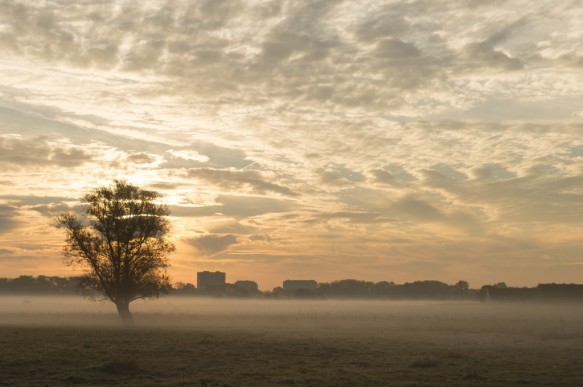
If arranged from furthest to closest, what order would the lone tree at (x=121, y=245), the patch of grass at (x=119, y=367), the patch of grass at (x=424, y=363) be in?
the lone tree at (x=121, y=245), the patch of grass at (x=424, y=363), the patch of grass at (x=119, y=367)

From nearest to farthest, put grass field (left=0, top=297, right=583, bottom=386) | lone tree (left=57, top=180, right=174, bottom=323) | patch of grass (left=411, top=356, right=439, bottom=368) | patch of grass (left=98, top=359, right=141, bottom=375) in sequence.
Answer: grass field (left=0, top=297, right=583, bottom=386) < patch of grass (left=98, top=359, right=141, bottom=375) < patch of grass (left=411, top=356, right=439, bottom=368) < lone tree (left=57, top=180, right=174, bottom=323)

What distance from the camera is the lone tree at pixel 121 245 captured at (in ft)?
210

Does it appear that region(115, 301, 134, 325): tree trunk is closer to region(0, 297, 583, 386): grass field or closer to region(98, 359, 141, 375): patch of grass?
region(0, 297, 583, 386): grass field

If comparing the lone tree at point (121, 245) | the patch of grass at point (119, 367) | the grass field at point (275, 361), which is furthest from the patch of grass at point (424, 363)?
the lone tree at point (121, 245)

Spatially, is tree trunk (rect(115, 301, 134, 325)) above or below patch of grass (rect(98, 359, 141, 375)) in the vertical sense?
above

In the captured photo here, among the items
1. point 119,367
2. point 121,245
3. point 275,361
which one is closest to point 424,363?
point 275,361

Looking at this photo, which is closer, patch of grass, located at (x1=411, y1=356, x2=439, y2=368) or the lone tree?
patch of grass, located at (x1=411, y1=356, x2=439, y2=368)

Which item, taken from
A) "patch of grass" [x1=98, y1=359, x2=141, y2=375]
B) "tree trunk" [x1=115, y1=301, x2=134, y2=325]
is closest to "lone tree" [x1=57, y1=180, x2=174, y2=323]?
"tree trunk" [x1=115, y1=301, x2=134, y2=325]

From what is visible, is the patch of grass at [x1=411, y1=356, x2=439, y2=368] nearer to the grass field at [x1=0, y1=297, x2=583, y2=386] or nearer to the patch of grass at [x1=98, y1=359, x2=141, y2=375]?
the grass field at [x1=0, y1=297, x2=583, y2=386]

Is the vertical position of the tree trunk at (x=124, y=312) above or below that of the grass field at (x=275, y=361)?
above

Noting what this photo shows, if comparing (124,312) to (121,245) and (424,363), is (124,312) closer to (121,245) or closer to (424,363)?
(121,245)

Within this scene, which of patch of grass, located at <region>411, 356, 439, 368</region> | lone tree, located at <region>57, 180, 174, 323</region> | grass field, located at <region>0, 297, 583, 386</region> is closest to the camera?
grass field, located at <region>0, 297, 583, 386</region>

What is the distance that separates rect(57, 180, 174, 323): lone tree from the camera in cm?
6412

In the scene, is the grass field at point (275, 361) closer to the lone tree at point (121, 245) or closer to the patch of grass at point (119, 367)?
the patch of grass at point (119, 367)
